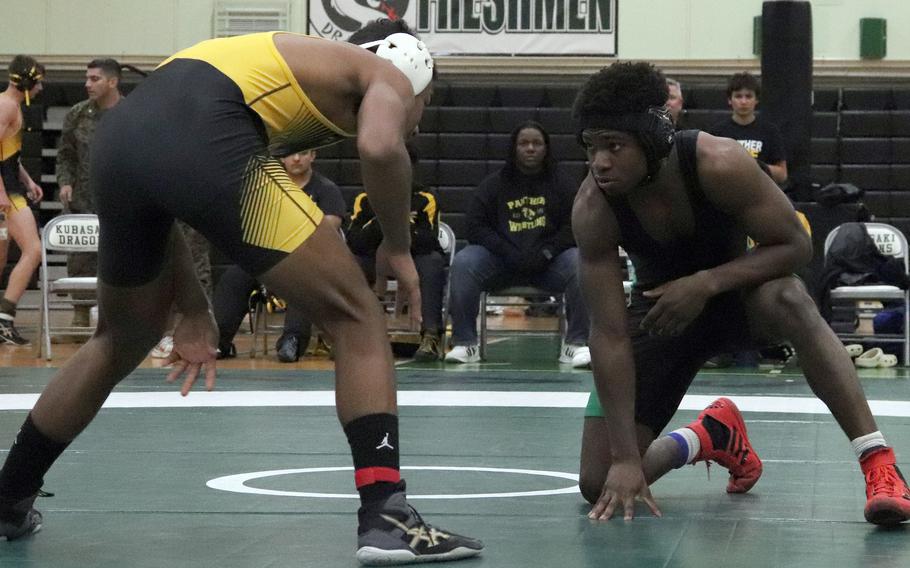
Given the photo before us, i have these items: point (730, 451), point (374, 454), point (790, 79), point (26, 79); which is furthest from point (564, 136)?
point (374, 454)

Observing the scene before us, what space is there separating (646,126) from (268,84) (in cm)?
85

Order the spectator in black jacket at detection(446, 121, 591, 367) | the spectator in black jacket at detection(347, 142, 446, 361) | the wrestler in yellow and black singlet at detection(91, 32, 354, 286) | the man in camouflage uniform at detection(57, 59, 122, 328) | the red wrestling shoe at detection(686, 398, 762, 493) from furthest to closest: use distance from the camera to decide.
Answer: the man in camouflage uniform at detection(57, 59, 122, 328)
the spectator in black jacket at detection(347, 142, 446, 361)
the spectator in black jacket at detection(446, 121, 591, 367)
the red wrestling shoe at detection(686, 398, 762, 493)
the wrestler in yellow and black singlet at detection(91, 32, 354, 286)

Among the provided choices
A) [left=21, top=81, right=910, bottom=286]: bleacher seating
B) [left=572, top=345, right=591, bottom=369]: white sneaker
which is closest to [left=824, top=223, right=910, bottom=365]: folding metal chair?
[left=572, top=345, right=591, bottom=369]: white sneaker

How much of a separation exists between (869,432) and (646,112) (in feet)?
2.85

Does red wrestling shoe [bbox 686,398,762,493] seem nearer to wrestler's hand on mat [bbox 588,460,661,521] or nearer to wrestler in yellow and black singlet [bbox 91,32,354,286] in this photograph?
wrestler's hand on mat [bbox 588,460,661,521]

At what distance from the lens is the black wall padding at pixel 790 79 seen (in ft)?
29.8

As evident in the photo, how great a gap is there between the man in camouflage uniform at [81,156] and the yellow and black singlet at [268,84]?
20.3 feet

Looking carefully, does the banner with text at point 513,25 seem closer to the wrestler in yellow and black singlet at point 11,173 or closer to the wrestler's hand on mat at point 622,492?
the wrestler in yellow and black singlet at point 11,173

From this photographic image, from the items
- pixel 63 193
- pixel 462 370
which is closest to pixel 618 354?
pixel 462 370

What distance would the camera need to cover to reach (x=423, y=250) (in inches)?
335

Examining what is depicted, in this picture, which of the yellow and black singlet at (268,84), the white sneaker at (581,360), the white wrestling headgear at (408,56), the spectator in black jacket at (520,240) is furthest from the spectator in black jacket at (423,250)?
the yellow and black singlet at (268,84)

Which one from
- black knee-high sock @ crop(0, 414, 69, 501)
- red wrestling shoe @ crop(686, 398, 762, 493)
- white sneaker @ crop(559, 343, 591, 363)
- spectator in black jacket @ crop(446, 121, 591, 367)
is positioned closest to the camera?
black knee-high sock @ crop(0, 414, 69, 501)

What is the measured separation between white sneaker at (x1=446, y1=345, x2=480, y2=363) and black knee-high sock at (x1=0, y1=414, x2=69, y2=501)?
200 inches

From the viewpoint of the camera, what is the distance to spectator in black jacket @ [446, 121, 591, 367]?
324 inches
